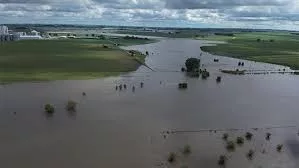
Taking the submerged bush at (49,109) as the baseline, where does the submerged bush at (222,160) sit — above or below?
below

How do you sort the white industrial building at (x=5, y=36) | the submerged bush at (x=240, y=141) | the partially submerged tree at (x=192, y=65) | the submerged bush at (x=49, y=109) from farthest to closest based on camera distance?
the white industrial building at (x=5, y=36), the partially submerged tree at (x=192, y=65), the submerged bush at (x=49, y=109), the submerged bush at (x=240, y=141)

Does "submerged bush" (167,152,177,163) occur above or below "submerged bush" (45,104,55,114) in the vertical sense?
below

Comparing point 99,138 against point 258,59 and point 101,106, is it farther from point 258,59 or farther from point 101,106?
point 258,59

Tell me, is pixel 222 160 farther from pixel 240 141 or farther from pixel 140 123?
pixel 140 123

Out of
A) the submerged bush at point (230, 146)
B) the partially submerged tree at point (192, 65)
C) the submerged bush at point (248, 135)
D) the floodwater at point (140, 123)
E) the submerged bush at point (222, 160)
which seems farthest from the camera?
the partially submerged tree at point (192, 65)

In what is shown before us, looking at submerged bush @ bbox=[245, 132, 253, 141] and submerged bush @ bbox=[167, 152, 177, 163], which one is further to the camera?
submerged bush @ bbox=[245, 132, 253, 141]

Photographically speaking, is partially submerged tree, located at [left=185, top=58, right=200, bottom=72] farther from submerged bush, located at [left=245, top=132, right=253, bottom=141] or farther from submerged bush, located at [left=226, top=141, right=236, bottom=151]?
submerged bush, located at [left=226, top=141, right=236, bottom=151]

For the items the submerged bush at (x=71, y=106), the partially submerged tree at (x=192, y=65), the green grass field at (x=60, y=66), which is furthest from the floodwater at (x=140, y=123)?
the partially submerged tree at (x=192, y=65)

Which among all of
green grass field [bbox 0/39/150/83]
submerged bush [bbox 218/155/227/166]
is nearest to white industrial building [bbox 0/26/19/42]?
green grass field [bbox 0/39/150/83]

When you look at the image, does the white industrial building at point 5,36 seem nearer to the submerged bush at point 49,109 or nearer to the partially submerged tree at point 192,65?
the partially submerged tree at point 192,65
